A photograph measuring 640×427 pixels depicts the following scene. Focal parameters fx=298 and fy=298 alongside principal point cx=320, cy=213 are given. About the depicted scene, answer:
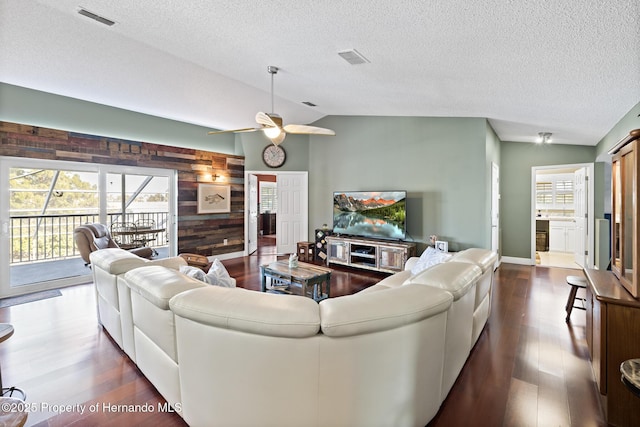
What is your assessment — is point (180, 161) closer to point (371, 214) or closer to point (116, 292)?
point (371, 214)

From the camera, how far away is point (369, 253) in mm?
5395

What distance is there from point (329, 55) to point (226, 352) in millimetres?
2768

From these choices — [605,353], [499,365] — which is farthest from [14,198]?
[605,353]

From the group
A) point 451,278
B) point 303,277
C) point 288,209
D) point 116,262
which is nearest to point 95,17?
point 116,262

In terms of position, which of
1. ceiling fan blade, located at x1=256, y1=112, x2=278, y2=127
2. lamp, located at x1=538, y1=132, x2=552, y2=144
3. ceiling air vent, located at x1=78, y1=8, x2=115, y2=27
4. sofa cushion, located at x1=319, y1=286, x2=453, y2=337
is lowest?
sofa cushion, located at x1=319, y1=286, x2=453, y2=337

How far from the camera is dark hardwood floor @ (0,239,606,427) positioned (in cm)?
179

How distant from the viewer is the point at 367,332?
51.5 inches

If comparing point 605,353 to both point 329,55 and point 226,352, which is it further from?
point 329,55

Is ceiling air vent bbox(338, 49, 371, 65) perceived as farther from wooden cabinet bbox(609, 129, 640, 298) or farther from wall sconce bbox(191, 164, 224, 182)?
wall sconce bbox(191, 164, 224, 182)

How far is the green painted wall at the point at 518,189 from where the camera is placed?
5.84 metres

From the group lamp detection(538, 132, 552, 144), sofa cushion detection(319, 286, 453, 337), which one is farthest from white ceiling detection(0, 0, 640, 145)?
sofa cushion detection(319, 286, 453, 337)

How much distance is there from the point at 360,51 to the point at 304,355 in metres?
2.61

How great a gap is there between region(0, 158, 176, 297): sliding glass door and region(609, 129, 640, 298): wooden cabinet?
19.2 ft

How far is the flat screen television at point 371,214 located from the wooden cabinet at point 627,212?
Answer: 3.10 meters
